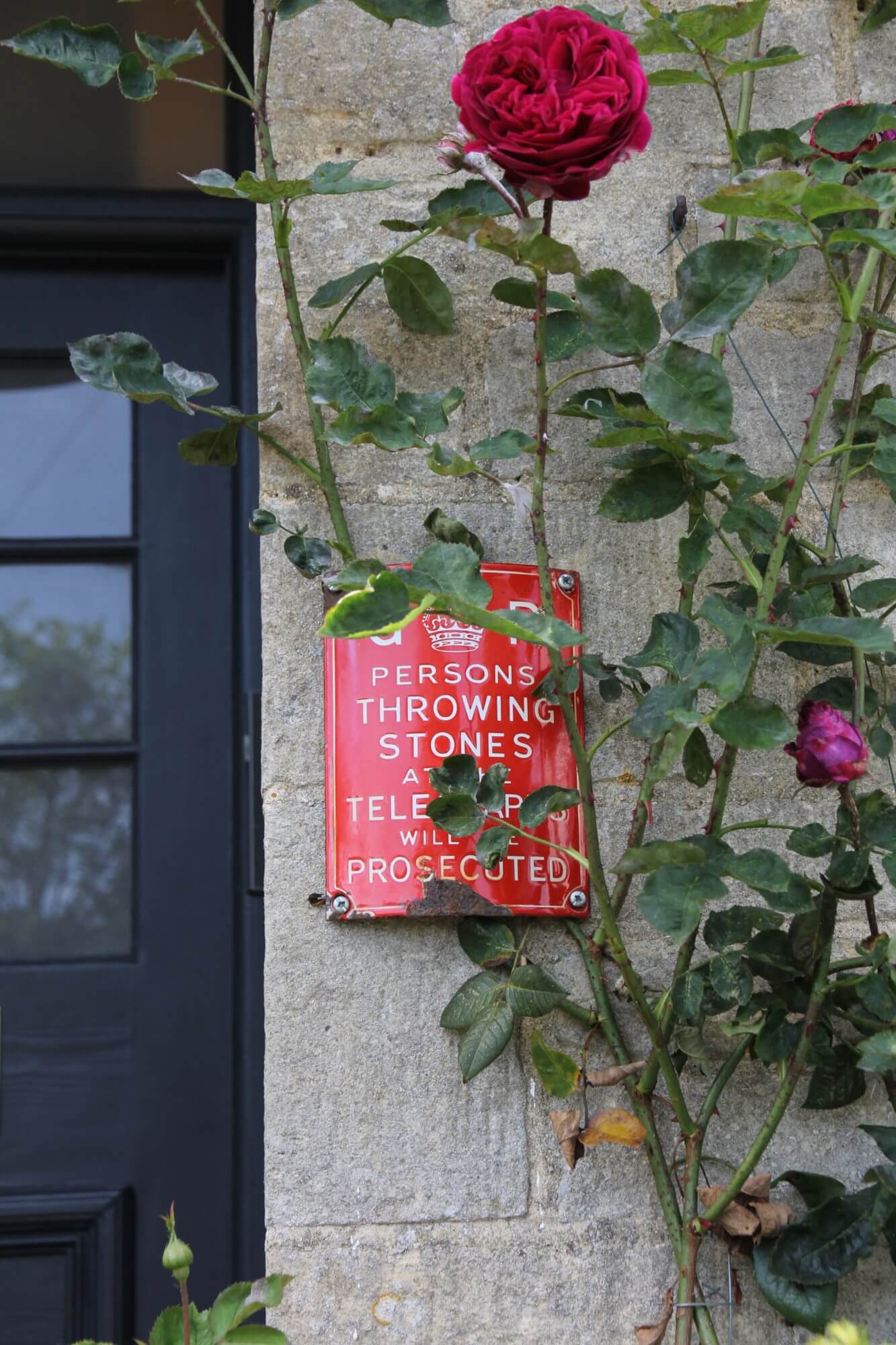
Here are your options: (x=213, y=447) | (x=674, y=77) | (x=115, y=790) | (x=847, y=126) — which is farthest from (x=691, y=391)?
(x=115, y=790)

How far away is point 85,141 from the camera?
2.30m

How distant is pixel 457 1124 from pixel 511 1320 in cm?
22

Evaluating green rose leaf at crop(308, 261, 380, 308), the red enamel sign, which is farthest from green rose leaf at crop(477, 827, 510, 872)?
green rose leaf at crop(308, 261, 380, 308)

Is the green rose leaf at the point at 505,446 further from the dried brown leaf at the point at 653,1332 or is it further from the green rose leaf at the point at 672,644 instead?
the dried brown leaf at the point at 653,1332

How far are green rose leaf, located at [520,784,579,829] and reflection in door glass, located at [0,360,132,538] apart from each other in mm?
921

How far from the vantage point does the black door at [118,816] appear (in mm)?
1826

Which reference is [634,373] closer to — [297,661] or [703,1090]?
[297,661]

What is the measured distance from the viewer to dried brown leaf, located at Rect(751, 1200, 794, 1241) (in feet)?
4.88

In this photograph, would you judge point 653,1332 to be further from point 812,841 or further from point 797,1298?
point 812,841

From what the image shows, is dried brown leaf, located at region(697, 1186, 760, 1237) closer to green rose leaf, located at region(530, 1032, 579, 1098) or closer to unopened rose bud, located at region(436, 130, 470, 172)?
green rose leaf, located at region(530, 1032, 579, 1098)

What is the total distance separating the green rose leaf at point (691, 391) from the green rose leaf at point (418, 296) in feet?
1.36

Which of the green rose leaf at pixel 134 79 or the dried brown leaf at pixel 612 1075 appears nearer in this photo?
the dried brown leaf at pixel 612 1075

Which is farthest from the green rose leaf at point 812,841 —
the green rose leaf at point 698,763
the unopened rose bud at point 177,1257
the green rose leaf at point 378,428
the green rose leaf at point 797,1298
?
the unopened rose bud at point 177,1257

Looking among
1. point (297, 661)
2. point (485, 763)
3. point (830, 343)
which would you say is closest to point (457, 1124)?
point (485, 763)
